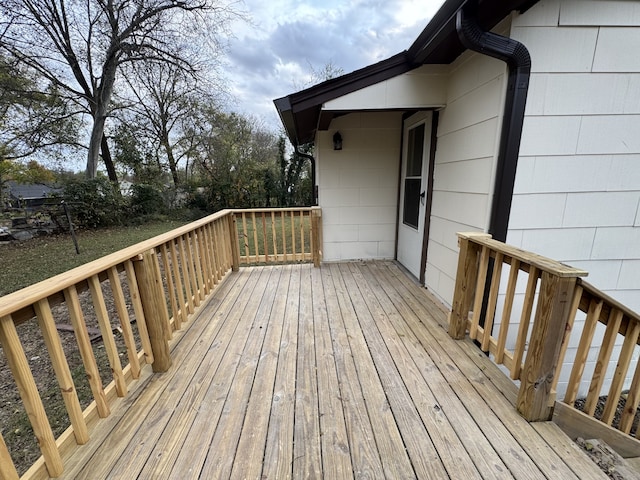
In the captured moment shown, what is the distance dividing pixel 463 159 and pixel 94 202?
976 cm

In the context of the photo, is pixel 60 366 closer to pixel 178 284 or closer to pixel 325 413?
pixel 178 284

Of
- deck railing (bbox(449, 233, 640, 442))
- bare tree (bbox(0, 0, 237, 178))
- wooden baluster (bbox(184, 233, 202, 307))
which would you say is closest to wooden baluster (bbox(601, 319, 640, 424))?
deck railing (bbox(449, 233, 640, 442))

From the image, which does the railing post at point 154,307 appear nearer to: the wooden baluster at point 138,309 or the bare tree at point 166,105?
the wooden baluster at point 138,309

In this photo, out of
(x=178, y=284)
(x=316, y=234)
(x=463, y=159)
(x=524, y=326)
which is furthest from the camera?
(x=316, y=234)

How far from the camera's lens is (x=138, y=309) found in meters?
1.69

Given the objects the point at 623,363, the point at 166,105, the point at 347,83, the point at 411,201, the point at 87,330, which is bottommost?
the point at 623,363

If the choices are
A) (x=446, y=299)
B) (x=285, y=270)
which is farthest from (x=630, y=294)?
(x=285, y=270)

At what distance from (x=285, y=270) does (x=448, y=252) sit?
2097mm

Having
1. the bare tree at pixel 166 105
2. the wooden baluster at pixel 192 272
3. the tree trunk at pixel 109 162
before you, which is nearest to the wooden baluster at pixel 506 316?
the wooden baluster at pixel 192 272

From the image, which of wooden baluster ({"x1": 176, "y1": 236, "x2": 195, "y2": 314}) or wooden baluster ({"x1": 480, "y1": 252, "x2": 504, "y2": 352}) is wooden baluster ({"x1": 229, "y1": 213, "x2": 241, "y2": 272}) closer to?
wooden baluster ({"x1": 176, "y1": 236, "x2": 195, "y2": 314})

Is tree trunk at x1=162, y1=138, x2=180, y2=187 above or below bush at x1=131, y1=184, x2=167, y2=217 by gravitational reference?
above

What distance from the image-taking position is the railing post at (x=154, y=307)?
1.67 m

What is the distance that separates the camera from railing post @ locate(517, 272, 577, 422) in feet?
4.25

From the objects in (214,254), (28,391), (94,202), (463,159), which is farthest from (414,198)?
(94,202)
